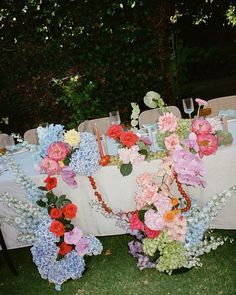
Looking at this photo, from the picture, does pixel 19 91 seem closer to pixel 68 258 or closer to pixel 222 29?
pixel 68 258

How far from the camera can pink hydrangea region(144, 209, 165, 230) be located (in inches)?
113

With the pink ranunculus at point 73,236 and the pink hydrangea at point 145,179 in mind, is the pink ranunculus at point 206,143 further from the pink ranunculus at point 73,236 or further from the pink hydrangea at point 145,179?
the pink ranunculus at point 73,236

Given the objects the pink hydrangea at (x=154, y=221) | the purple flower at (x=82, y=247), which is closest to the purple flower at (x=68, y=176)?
the purple flower at (x=82, y=247)

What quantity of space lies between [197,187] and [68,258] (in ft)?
3.36

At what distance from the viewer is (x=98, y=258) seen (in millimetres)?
3566

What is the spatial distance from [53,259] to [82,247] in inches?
8.4

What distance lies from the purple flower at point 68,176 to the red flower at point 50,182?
0.22ft

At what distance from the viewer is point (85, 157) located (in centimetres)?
292

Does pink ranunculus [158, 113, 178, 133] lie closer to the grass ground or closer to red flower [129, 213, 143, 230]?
red flower [129, 213, 143, 230]

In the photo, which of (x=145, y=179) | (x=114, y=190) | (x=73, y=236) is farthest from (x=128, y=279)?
(x=145, y=179)

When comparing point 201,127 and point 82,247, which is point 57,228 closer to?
point 82,247

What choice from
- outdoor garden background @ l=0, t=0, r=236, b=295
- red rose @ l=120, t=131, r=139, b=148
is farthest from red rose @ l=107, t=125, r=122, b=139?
outdoor garden background @ l=0, t=0, r=236, b=295

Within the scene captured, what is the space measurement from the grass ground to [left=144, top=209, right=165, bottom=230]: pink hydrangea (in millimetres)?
459

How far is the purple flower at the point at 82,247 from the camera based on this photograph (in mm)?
3137
